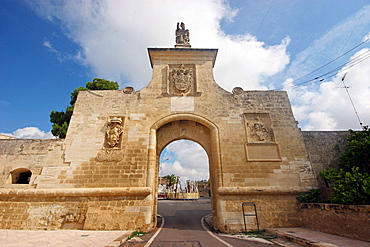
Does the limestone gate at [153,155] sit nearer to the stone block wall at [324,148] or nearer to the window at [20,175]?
the window at [20,175]

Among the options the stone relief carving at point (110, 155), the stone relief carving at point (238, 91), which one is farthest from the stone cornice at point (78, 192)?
the stone relief carving at point (238, 91)

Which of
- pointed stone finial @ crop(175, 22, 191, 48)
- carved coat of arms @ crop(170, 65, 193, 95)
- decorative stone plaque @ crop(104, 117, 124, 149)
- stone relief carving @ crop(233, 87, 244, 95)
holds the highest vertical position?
pointed stone finial @ crop(175, 22, 191, 48)

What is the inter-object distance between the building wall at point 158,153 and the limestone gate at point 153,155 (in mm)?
41

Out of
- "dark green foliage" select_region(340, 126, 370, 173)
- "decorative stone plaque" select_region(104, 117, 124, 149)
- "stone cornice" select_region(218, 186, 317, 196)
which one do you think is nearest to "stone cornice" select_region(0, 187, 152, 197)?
"decorative stone plaque" select_region(104, 117, 124, 149)

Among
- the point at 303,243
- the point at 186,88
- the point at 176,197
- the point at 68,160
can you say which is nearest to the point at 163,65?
the point at 186,88

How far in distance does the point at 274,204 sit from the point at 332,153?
398cm

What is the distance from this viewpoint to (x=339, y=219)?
546cm

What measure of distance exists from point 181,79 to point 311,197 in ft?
25.0

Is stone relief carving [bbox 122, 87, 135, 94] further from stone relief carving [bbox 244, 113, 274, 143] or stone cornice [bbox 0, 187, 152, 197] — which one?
stone relief carving [bbox 244, 113, 274, 143]

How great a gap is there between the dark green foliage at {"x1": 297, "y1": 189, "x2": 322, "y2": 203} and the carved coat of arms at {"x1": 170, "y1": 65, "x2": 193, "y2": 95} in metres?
6.78

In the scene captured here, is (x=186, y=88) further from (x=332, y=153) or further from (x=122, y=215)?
(x=332, y=153)

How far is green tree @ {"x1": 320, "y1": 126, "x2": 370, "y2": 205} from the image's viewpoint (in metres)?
5.36

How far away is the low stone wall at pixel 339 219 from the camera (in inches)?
189

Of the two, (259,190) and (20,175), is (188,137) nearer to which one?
(259,190)
